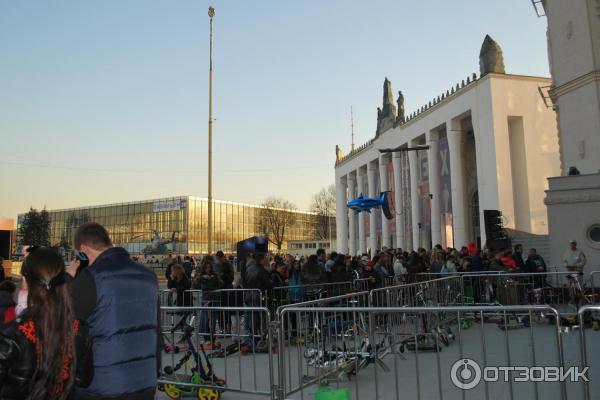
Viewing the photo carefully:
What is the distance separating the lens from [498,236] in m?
20.9

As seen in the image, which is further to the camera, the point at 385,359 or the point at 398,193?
the point at 398,193

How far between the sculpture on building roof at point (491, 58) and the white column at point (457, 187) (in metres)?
5.27

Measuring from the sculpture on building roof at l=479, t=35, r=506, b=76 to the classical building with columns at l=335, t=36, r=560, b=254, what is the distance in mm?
68

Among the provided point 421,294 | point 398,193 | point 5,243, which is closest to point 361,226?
point 398,193

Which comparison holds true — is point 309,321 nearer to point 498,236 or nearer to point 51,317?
point 51,317

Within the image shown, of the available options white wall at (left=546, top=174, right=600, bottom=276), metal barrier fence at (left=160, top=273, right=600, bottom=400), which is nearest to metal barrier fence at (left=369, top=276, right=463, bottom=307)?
metal barrier fence at (left=160, top=273, right=600, bottom=400)

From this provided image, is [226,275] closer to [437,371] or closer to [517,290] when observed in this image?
[437,371]

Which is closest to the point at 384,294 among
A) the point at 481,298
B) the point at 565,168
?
the point at 481,298

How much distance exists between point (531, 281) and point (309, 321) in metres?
9.84

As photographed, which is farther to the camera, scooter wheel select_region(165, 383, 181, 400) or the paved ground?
scooter wheel select_region(165, 383, 181, 400)

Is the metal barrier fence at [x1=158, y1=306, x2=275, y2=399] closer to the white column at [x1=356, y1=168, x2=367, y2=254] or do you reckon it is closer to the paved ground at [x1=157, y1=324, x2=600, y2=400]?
the paved ground at [x1=157, y1=324, x2=600, y2=400]

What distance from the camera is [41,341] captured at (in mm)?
2678

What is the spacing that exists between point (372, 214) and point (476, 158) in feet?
75.1

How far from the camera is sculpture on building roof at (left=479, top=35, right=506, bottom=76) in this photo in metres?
36.6
